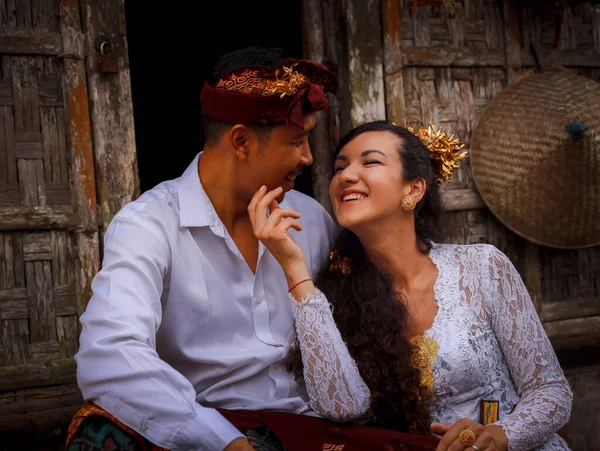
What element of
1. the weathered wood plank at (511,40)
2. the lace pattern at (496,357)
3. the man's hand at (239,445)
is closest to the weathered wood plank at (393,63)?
the weathered wood plank at (511,40)

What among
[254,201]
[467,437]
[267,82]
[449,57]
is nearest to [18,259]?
[254,201]

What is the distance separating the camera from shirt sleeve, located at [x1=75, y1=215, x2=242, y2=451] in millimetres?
2143

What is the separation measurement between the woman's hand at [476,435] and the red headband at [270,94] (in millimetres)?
1227

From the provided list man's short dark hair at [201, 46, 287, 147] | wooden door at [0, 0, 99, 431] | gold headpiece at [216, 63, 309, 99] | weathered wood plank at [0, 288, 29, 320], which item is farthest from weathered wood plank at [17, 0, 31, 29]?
gold headpiece at [216, 63, 309, 99]

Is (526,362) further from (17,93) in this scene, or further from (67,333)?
(17,93)

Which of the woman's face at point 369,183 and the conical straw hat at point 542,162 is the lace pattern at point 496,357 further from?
the conical straw hat at point 542,162

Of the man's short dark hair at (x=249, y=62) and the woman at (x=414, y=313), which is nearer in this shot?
the woman at (x=414, y=313)

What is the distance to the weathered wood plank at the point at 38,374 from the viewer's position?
3742mm

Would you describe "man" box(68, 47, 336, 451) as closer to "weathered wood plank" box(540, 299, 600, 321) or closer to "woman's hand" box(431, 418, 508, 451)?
"woman's hand" box(431, 418, 508, 451)

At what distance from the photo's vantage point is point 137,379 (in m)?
2.14

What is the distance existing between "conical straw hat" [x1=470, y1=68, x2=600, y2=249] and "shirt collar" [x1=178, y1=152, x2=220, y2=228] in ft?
7.81

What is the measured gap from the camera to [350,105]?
442 cm

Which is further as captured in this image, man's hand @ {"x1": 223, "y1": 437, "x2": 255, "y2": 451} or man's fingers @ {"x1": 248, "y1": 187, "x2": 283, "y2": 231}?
man's fingers @ {"x1": 248, "y1": 187, "x2": 283, "y2": 231}

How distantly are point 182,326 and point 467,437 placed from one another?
1.09 m
